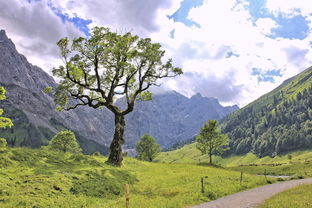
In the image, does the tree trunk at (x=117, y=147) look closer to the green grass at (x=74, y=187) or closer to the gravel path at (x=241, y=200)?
the green grass at (x=74, y=187)

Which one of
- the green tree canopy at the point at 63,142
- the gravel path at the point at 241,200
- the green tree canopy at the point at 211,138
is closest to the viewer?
the gravel path at the point at 241,200

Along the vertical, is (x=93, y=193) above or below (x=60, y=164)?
below

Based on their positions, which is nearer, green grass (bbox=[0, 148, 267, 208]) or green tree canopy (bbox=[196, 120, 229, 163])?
green grass (bbox=[0, 148, 267, 208])

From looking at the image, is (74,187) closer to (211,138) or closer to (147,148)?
(211,138)

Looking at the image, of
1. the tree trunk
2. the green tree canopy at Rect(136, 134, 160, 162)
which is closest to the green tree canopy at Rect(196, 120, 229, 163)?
the green tree canopy at Rect(136, 134, 160, 162)

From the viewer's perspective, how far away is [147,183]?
38.3 metres

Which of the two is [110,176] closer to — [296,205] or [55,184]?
[55,184]

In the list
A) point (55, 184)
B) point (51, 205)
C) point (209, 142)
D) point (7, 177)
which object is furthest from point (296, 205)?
point (209, 142)

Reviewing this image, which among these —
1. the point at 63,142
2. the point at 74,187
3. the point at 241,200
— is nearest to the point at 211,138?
the point at 63,142

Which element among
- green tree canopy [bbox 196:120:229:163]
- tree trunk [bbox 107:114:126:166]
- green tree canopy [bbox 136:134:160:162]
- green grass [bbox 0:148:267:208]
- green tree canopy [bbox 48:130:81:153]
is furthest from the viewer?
green tree canopy [bbox 136:134:160:162]

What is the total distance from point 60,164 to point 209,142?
71040 millimetres

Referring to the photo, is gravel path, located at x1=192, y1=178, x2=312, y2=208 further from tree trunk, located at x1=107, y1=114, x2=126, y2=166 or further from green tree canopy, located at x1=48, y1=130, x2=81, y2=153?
green tree canopy, located at x1=48, y1=130, x2=81, y2=153

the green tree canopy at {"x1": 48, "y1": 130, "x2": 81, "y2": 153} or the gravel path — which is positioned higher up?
the green tree canopy at {"x1": 48, "y1": 130, "x2": 81, "y2": 153}

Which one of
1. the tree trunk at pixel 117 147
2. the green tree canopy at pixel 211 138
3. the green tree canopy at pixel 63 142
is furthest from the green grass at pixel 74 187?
the green tree canopy at pixel 63 142
